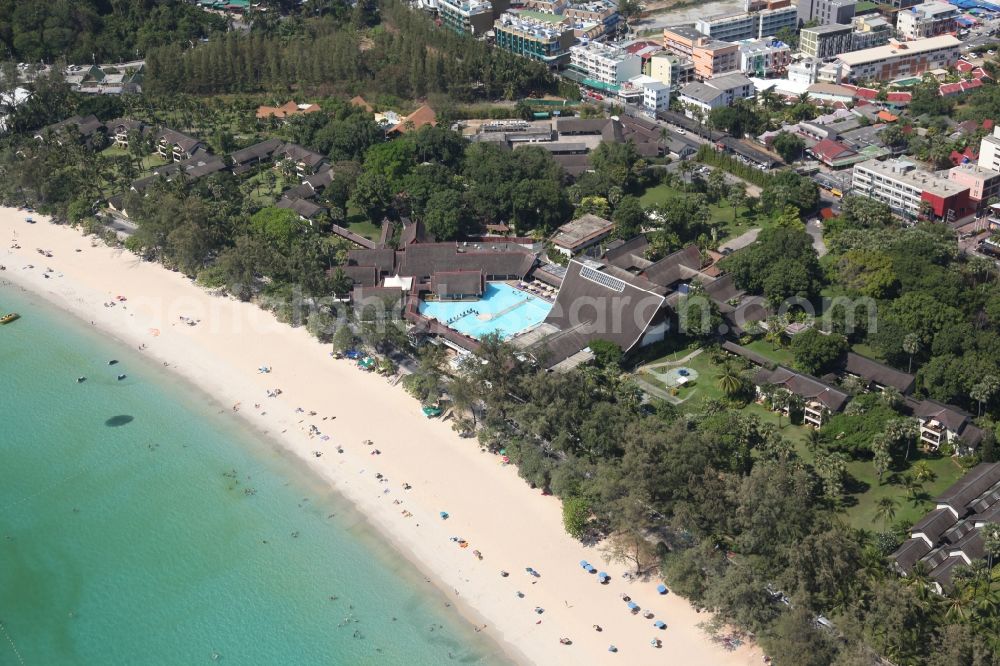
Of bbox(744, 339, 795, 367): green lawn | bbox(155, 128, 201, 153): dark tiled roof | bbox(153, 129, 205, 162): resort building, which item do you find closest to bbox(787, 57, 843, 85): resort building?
bbox(744, 339, 795, 367): green lawn

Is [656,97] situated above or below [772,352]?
above

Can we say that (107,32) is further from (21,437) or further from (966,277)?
(966,277)

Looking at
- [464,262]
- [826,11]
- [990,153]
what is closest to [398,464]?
[464,262]

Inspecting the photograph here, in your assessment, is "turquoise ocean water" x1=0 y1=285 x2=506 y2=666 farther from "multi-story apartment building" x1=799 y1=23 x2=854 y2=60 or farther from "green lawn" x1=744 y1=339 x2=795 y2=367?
"multi-story apartment building" x1=799 y1=23 x2=854 y2=60

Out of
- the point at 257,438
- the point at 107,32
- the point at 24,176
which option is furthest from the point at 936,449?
the point at 107,32

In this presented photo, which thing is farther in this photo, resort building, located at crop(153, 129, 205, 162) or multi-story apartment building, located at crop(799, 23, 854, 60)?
multi-story apartment building, located at crop(799, 23, 854, 60)

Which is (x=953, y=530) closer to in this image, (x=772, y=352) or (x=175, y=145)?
(x=772, y=352)
